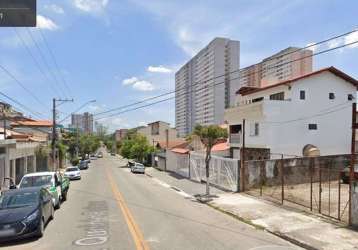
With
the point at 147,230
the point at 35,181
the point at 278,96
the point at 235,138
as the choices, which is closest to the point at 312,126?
the point at 278,96

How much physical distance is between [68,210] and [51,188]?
4.23 ft

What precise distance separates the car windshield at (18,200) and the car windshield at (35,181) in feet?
21.3

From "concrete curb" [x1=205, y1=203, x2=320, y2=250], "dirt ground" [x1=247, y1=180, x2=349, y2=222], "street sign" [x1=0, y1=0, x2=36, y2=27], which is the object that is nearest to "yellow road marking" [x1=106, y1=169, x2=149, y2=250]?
"concrete curb" [x1=205, y1=203, x2=320, y2=250]

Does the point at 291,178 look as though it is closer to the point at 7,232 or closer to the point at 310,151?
the point at 310,151

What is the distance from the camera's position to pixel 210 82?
60344 millimetres

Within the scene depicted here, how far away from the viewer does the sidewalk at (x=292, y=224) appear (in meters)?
13.0

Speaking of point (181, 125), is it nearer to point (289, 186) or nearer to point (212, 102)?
point (212, 102)

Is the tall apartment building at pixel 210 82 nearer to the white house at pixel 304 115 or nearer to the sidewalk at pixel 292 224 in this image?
the white house at pixel 304 115

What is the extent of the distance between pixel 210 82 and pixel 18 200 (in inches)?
1872

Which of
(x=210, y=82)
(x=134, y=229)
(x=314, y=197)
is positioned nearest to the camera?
(x=134, y=229)

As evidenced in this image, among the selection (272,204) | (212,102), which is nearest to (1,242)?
(272,204)

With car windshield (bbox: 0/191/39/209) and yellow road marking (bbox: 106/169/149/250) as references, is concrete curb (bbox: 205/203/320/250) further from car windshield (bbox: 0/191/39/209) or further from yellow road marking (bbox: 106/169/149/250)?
car windshield (bbox: 0/191/39/209)

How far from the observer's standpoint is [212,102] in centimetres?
7425

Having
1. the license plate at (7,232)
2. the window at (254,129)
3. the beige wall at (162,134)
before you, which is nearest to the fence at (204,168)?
the window at (254,129)
